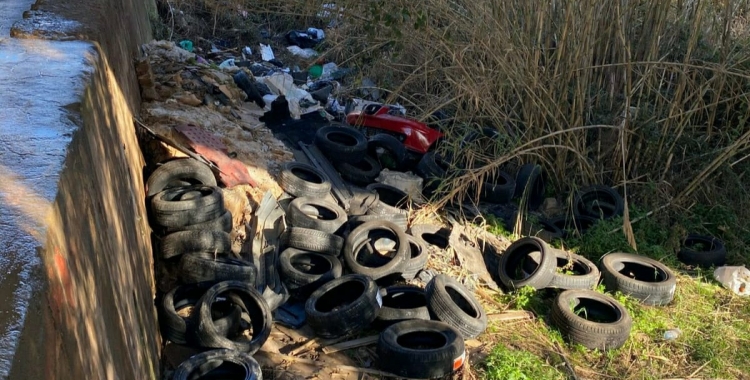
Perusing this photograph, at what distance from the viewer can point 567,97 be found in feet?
24.1

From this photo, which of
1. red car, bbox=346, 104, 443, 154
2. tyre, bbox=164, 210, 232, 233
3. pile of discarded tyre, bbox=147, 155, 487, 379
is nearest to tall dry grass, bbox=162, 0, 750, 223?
red car, bbox=346, 104, 443, 154

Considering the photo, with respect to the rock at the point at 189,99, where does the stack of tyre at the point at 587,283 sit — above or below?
below

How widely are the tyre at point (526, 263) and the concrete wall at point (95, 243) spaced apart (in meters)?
2.97

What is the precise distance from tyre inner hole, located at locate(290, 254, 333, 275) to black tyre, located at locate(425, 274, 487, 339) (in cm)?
90

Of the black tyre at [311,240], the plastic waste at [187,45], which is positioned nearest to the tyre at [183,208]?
the black tyre at [311,240]

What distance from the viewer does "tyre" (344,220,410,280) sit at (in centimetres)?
564

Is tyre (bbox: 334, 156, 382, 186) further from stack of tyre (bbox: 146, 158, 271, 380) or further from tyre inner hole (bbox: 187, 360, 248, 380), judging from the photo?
tyre inner hole (bbox: 187, 360, 248, 380)

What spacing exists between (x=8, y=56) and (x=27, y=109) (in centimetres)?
92

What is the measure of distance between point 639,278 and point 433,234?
193 centimetres

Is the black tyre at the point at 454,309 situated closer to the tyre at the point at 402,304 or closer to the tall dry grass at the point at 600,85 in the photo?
the tyre at the point at 402,304

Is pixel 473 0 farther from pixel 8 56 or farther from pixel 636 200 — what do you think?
pixel 8 56

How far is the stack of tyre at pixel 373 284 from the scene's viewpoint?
483 cm

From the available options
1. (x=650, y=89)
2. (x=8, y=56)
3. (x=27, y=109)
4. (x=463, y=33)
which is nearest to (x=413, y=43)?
(x=463, y=33)

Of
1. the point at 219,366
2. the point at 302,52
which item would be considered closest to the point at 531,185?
the point at 219,366
